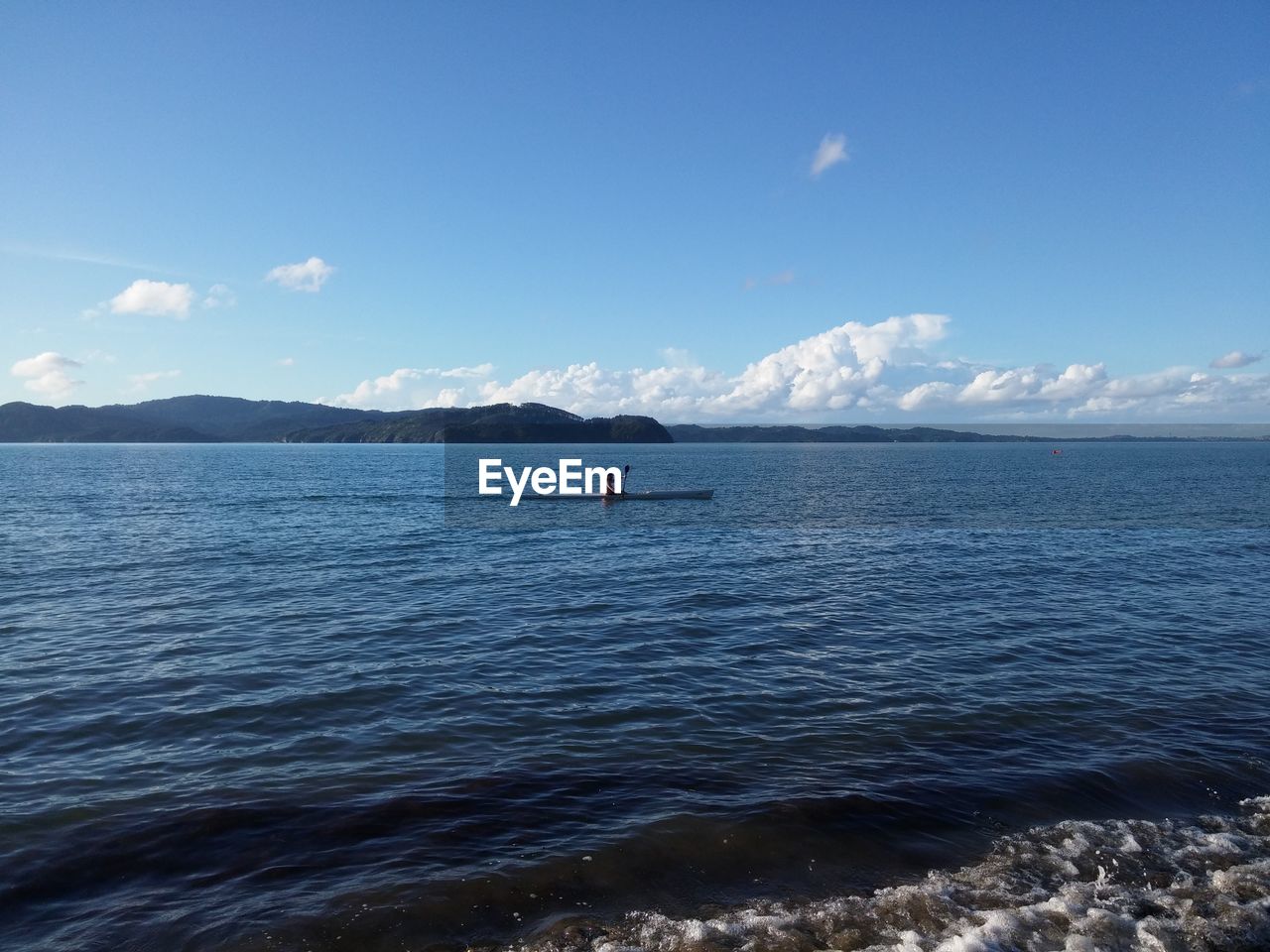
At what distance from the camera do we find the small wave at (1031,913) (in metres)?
9.13

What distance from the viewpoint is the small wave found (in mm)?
9133

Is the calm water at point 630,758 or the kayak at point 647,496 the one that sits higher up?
the kayak at point 647,496

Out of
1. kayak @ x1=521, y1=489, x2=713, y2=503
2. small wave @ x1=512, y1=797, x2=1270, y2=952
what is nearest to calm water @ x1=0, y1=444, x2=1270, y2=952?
small wave @ x1=512, y1=797, x2=1270, y2=952

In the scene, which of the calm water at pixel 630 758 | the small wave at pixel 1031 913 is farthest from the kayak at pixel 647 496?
the small wave at pixel 1031 913

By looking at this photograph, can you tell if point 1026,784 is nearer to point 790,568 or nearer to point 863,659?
point 863,659

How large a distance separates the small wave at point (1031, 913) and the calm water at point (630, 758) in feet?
0.19

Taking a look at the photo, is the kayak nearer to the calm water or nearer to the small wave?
the calm water

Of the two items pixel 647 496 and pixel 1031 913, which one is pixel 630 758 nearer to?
pixel 1031 913

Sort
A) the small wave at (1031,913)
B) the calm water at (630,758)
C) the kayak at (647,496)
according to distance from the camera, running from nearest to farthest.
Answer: the small wave at (1031,913) < the calm water at (630,758) < the kayak at (647,496)

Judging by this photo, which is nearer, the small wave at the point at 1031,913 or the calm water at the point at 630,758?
the small wave at the point at 1031,913

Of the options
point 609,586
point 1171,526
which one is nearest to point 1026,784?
point 609,586

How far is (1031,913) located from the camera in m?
9.70

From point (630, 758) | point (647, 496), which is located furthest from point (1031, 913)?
point (647, 496)

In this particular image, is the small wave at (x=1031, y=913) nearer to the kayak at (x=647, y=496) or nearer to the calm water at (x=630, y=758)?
the calm water at (x=630, y=758)
